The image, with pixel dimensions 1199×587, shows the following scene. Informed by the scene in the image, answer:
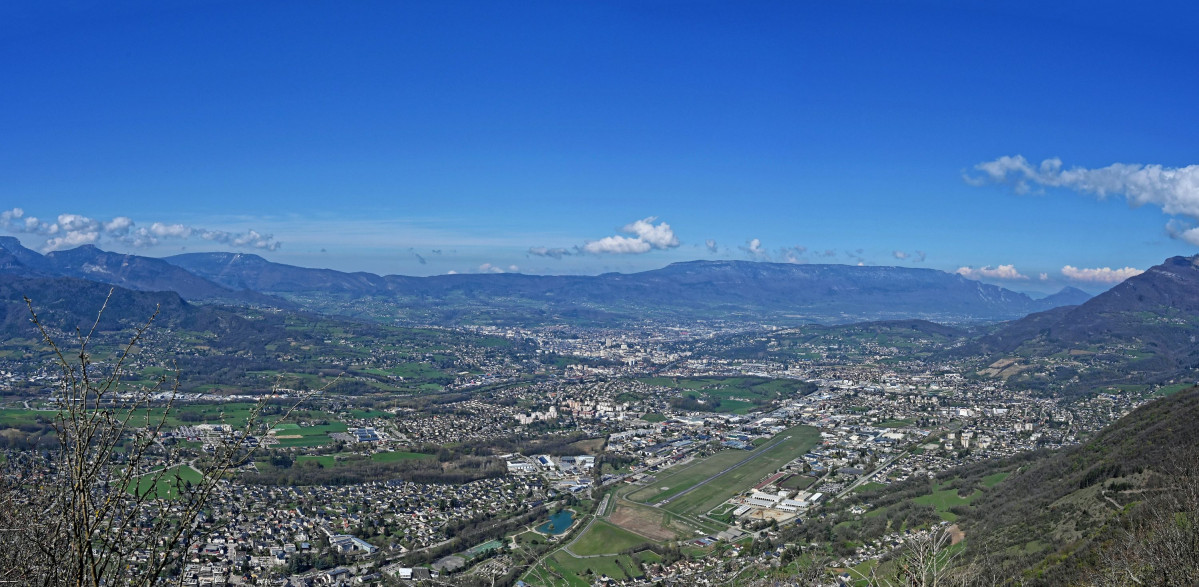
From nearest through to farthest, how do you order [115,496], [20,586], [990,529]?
[115,496] → [20,586] → [990,529]

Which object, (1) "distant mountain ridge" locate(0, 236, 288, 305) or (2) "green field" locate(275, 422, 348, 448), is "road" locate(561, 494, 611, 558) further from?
(1) "distant mountain ridge" locate(0, 236, 288, 305)

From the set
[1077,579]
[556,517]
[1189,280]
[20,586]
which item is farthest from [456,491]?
[1189,280]

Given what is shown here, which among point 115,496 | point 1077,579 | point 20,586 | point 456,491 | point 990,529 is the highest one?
point 115,496

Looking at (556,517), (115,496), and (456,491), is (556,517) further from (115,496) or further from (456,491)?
(115,496)

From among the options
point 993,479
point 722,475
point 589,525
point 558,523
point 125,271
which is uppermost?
point 125,271

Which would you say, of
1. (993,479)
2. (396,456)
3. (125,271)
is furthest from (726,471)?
(125,271)

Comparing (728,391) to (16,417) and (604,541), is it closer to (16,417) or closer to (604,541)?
(604,541)

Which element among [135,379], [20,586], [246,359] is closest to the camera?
[20,586]
